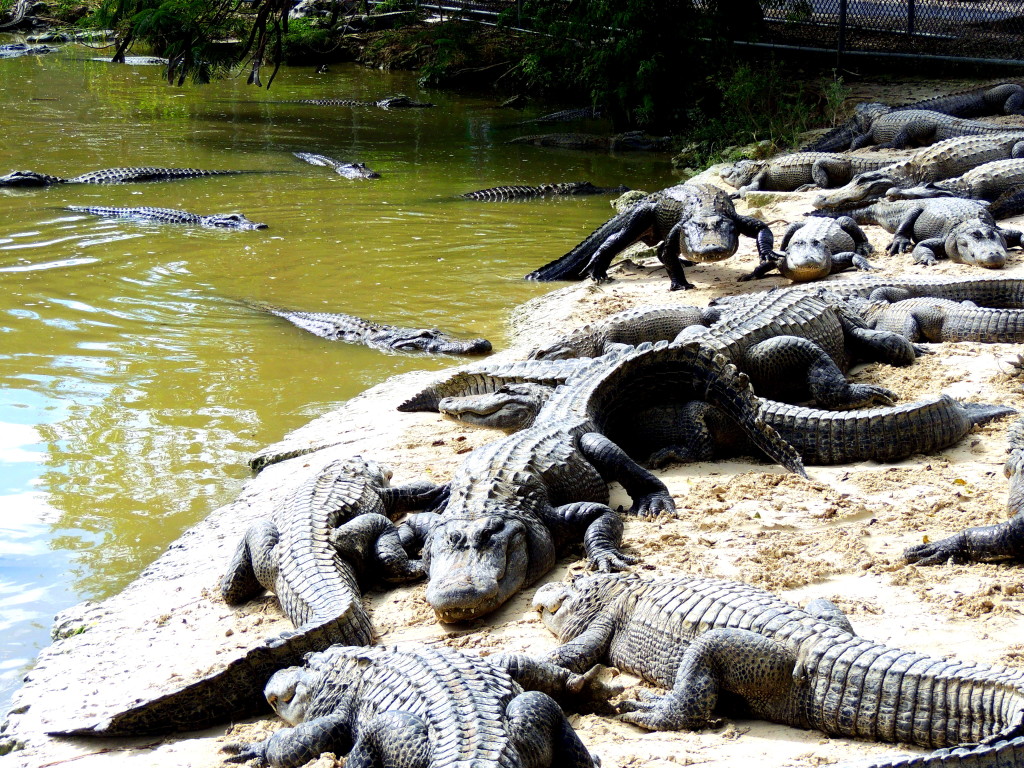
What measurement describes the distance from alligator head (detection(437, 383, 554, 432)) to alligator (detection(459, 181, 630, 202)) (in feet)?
27.9

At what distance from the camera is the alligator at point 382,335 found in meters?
8.31

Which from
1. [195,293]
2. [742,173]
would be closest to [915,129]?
[742,173]

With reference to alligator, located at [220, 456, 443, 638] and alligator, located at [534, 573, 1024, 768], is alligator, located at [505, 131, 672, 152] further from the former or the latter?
alligator, located at [534, 573, 1024, 768]

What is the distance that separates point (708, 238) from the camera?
350 inches

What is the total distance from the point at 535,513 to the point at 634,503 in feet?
2.05

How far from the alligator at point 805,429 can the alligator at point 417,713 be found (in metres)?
2.21

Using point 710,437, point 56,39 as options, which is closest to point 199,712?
point 710,437

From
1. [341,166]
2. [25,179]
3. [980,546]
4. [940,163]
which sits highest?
[940,163]

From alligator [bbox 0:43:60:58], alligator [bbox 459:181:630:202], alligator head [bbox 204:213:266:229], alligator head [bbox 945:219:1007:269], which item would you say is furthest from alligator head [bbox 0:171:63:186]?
alligator [bbox 0:43:60:58]

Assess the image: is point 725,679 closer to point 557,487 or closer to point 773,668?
point 773,668

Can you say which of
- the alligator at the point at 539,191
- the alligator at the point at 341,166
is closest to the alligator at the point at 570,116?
the alligator at the point at 341,166

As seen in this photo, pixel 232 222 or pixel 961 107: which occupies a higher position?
pixel 961 107

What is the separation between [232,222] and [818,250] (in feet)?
23.9

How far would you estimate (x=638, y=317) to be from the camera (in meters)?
7.24
